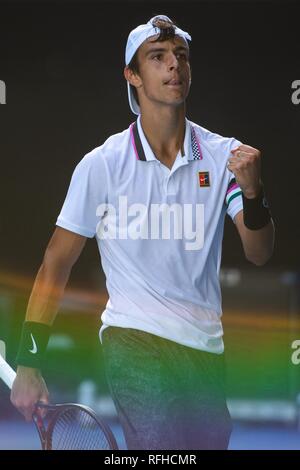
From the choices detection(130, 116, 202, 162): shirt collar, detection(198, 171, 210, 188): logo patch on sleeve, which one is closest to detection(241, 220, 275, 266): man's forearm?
detection(198, 171, 210, 188): logo patch on sleeve

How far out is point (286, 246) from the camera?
391 cm

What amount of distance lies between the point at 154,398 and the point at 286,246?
84 centimetres

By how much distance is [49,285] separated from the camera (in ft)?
12.2

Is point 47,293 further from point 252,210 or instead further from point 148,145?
point 252,210

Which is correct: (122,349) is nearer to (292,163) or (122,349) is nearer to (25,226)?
(25,226)

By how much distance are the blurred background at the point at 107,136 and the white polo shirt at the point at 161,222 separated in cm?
18

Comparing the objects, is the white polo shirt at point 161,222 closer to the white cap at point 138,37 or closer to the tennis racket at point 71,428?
the white cap at point 138,37

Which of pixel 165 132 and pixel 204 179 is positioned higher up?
pixel 165 132

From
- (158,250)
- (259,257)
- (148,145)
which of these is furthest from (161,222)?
(259,257)

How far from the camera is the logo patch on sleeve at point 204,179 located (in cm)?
368

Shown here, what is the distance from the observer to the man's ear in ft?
12.6

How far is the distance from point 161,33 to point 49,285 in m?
0.98

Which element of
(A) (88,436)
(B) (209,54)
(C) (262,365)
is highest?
(B) (209,54)

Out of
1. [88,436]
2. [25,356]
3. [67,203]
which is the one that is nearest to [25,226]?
[67,203]
